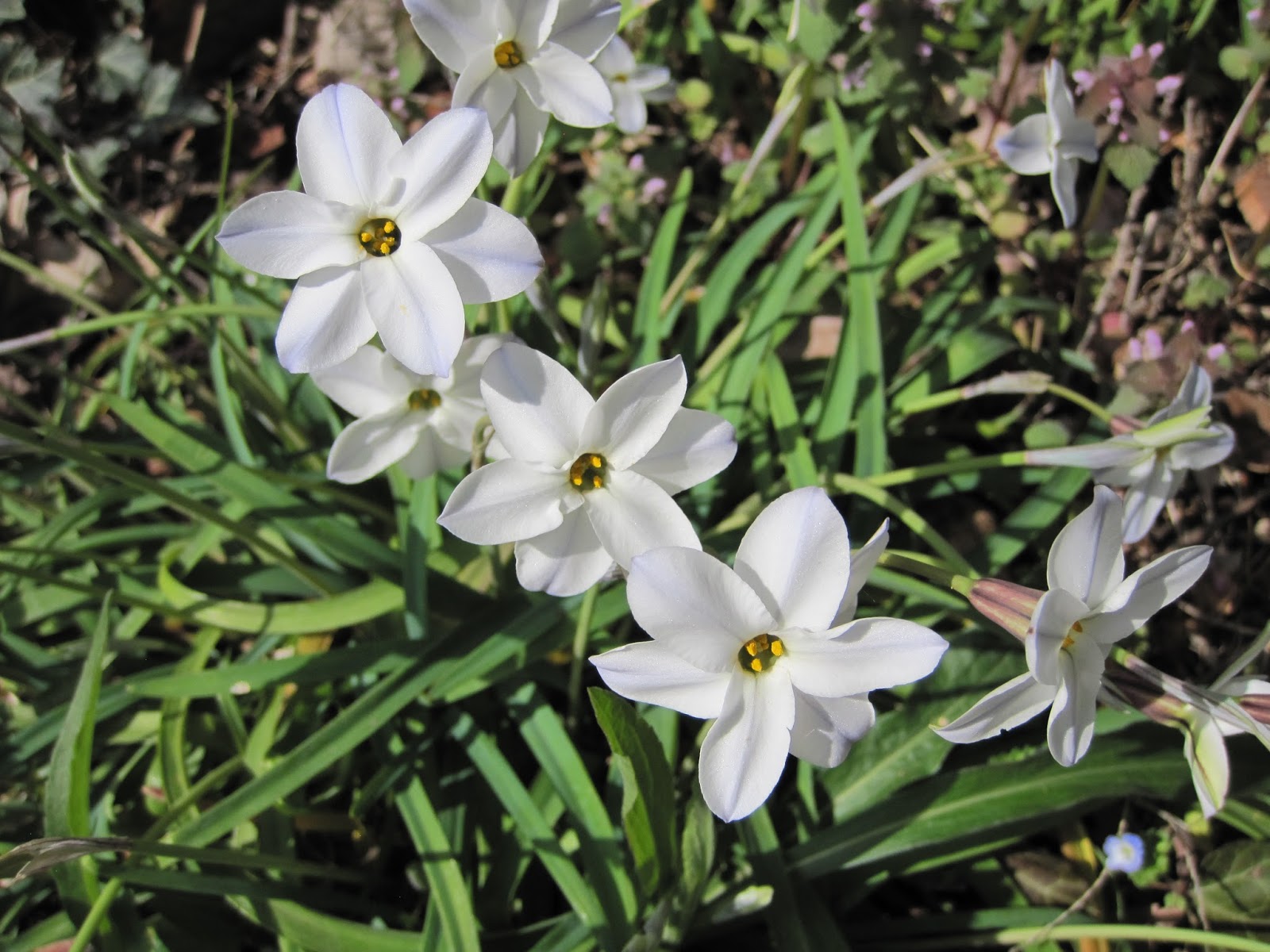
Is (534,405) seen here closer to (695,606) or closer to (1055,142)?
(695,606)

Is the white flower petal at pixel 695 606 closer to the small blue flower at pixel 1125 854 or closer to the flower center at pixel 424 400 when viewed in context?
the flower center at pixel 424 400

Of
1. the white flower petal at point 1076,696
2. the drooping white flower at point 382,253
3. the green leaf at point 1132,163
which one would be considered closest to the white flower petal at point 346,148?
the drooping white flower at point 382,253

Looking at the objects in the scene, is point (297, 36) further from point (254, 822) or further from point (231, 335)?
point (254, 822)

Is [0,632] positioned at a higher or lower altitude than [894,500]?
higher

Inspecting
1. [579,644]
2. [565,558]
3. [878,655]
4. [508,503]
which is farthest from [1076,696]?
[579,644]

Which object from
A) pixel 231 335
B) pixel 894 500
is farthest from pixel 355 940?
pixel 231 335
